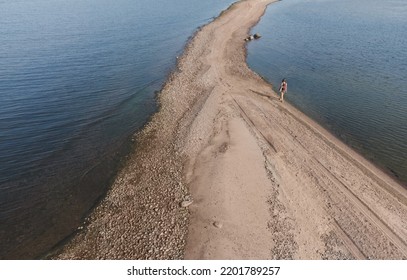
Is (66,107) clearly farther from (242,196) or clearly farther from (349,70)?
(349,70)

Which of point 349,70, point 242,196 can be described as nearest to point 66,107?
point 242,196

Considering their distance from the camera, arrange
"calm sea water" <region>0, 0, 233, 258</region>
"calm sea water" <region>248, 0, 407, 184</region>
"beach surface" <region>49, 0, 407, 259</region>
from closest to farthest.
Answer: "beach surface" <region>49, 0, 407, 259</region> < "calm sea water" <region>0, 0, 233, 258</region> < "calm sea water" <region>248, 0, 407, 184</region>

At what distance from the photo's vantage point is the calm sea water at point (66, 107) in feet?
76.9

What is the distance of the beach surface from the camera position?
19.8 m

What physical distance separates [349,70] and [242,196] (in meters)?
34.7

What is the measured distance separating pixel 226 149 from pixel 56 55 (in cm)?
3880

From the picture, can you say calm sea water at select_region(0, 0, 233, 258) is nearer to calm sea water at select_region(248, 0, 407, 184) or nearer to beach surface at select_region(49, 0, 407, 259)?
beach surface at select_region(49, 0, 407, 259)

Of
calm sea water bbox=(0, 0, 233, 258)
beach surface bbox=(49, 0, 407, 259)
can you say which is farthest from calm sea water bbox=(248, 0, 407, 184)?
calm sea water bbox=(0, 0, 233, 258)

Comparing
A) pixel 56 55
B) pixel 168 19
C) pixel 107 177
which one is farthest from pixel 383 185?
pixel 168 19

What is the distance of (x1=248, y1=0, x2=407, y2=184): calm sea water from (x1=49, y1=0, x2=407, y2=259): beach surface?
122 inches

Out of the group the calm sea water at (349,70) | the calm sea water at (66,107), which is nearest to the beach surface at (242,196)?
the calm sea water at (66,107)

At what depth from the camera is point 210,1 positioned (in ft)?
383
